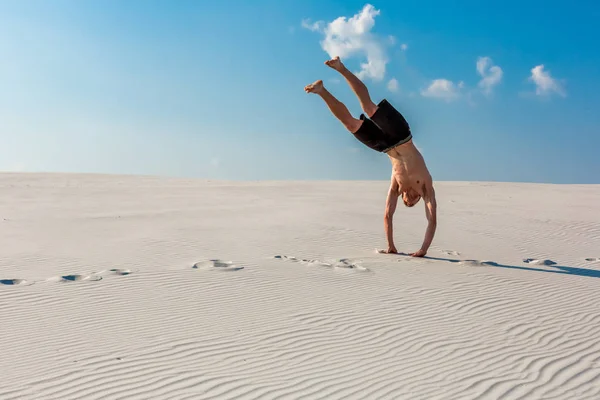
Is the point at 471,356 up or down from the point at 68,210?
down

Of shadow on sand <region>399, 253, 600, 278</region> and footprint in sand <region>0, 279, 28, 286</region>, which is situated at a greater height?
shadow on sand <region>399, 253, 600, 278</region>

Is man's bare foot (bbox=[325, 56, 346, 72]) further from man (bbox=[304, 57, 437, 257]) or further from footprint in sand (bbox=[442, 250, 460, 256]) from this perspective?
footprint in sand (bbox=[442, 250, 460, 256])

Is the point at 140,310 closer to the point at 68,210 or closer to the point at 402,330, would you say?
the point at 402,330

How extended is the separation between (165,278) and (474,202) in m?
16.1

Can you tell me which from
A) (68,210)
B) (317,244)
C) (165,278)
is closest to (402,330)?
(165,278)

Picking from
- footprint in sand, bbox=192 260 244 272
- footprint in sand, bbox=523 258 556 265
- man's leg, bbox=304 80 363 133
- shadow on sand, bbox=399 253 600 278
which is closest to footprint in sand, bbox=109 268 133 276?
footprint in sand, bbox=192 260 244 272

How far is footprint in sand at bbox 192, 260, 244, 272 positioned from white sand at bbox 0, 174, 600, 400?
0.03m

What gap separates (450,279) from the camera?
7.39m

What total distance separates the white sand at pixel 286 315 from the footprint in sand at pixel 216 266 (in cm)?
3

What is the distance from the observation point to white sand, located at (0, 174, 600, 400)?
3.95 metres

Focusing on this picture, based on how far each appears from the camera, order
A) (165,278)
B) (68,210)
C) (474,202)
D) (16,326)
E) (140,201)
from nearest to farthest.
→ (16,326) < (165,278) < (68,210) < (140,201) < (474,202)

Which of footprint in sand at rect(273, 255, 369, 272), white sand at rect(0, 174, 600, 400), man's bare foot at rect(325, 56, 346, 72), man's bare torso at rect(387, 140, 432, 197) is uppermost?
man's bare foot at rect(325, 56, 346, 72)

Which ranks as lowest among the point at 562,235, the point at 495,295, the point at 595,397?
the point at 595,397

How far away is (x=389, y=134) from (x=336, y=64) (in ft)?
4.52
